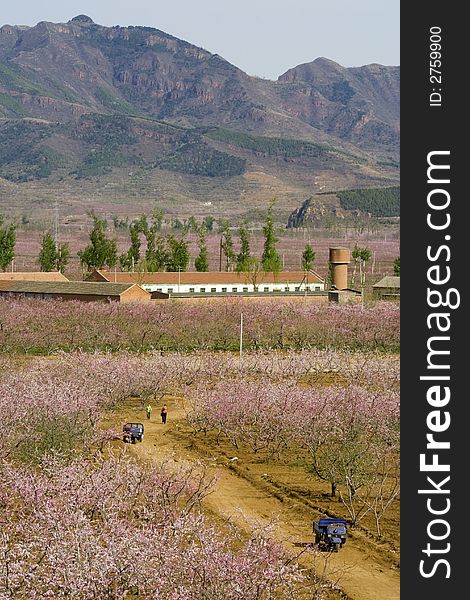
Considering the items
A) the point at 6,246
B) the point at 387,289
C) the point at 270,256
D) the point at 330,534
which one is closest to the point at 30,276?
the point at 6,246

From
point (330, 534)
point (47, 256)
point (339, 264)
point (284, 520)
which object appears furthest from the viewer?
point (47, 256)

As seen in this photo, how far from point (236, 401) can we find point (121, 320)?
73.3 feet

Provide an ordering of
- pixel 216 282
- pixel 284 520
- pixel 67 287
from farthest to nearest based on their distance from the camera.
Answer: pixel 216 282 → pixel 67 287 → pixel 284 520

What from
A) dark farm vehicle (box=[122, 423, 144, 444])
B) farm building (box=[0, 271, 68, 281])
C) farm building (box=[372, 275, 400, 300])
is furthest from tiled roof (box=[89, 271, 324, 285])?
dark farm vehicle (box=[122, 423, 144, 444])

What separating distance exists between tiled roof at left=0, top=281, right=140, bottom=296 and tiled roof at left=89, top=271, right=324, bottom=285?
5442 millimetres

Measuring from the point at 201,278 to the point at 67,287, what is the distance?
11.8 metres

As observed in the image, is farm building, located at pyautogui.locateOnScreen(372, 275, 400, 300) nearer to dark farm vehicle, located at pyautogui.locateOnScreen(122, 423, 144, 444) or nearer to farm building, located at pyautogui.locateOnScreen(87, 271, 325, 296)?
farm building, located at pyautogui.locateOnScreen(87, 271, 325, 296)

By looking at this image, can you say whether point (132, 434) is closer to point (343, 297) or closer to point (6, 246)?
point (343, 297)

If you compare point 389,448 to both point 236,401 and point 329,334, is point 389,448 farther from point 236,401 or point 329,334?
point 329,334

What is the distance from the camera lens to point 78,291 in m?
55.3

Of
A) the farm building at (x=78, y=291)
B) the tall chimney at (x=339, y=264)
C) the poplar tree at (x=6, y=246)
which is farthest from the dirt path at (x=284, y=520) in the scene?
the poplar tree at (x=6, y=246)

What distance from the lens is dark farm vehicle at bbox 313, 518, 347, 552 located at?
54.9ft

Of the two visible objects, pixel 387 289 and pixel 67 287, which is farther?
pixel 387 289

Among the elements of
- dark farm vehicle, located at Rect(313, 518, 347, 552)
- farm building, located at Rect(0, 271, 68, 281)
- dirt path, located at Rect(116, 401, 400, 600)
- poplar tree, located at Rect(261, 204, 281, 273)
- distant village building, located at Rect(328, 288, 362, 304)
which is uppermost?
poplar tree, located at Rect(261, 204, 281, 273)
